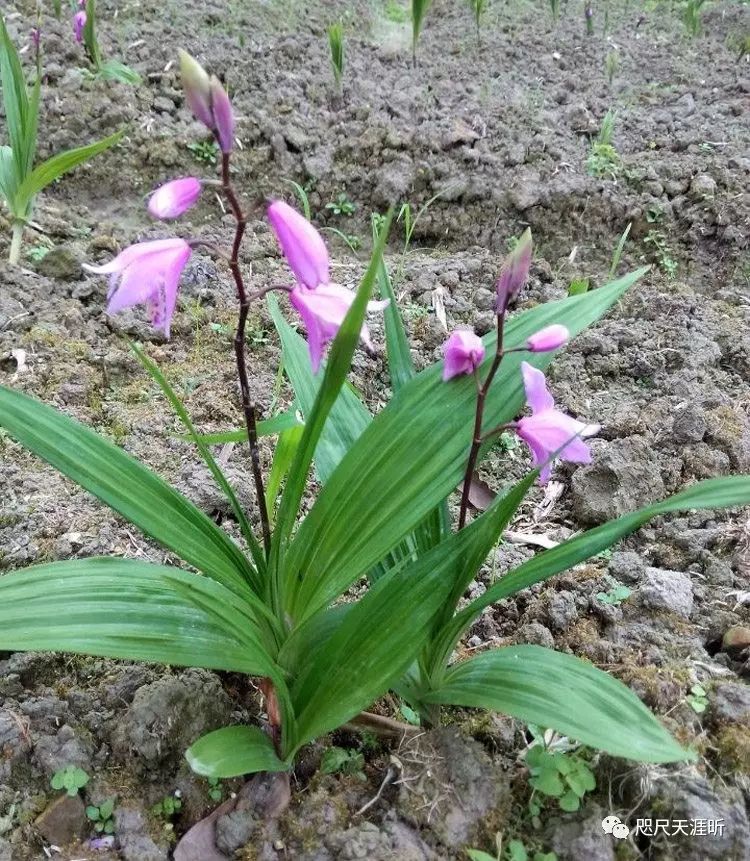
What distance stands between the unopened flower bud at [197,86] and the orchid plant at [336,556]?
9cm

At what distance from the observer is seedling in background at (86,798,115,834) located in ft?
3.60

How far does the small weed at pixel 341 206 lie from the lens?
287cm

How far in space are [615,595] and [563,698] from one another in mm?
545

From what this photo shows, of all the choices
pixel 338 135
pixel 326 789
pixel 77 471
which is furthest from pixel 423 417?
pixel 338 135

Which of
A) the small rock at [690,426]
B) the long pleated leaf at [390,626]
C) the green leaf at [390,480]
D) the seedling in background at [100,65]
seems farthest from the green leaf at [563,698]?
the seedling in background at [100,65]

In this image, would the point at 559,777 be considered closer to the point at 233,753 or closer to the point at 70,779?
the point at 233,753

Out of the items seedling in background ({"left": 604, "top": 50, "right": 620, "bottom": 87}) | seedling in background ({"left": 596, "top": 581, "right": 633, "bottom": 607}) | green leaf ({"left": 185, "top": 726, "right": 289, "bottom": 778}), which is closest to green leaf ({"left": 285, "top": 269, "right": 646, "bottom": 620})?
green leaf ({"left": 185, "top": 726, "right": 289, "bottom": 778})

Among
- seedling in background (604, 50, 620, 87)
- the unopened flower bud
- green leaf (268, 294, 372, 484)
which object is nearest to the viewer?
the unopened flower bud

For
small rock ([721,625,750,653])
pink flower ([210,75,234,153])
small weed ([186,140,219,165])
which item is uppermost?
pink flower ([210,75,234,153])

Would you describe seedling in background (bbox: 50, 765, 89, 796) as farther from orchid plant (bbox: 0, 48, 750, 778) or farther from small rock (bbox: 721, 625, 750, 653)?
small rock (bbox: 721, 625, 750, 653)

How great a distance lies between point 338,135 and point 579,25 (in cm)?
202

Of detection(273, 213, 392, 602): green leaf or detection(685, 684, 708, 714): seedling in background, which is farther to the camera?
detection(685, 684, 708, 714): seedling in background

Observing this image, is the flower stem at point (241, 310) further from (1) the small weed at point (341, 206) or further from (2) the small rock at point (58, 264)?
(1) the small weed at point (341, 206)

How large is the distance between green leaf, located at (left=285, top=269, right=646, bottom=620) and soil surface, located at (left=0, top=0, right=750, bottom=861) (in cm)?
36
